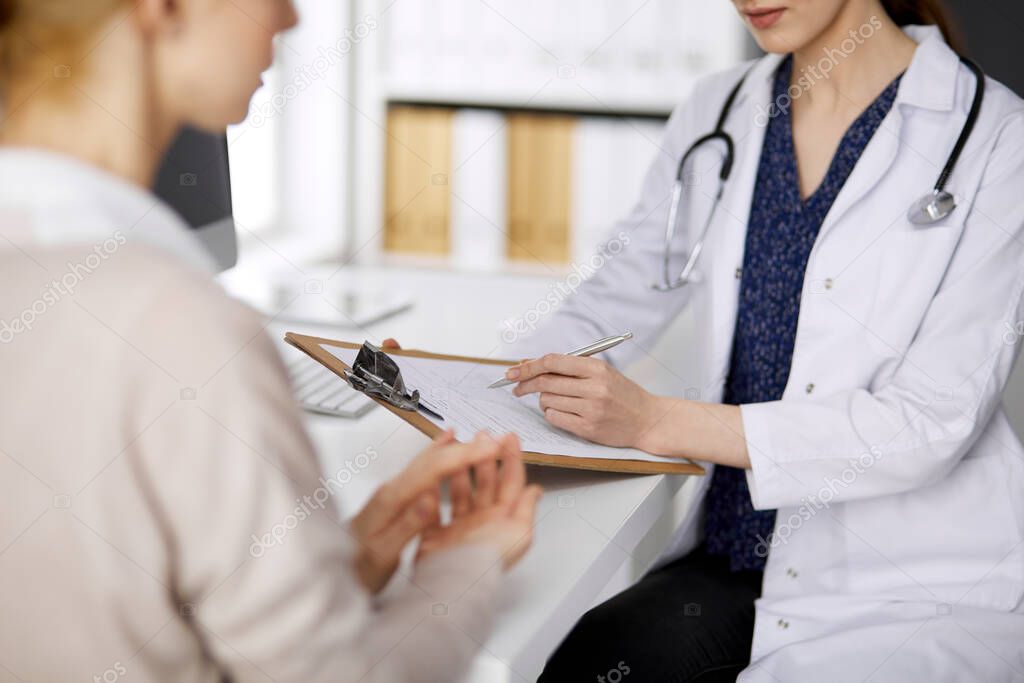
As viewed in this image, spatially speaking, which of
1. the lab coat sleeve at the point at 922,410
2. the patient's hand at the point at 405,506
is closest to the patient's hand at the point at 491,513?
the patient's hand at the point at 405,506

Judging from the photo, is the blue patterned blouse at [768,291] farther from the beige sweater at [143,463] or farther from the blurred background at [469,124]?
the blurred background at [469,124]

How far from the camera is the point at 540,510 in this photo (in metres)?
0.95

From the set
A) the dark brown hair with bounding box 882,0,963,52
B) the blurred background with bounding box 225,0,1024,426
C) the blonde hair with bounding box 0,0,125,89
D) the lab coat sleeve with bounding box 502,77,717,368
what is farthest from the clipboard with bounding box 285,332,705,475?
the blurred background with bounding box 225,0,1024,426

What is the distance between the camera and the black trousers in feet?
3.79

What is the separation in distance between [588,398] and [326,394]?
39 cm

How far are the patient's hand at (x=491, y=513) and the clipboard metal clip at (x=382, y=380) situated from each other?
0.23 metres

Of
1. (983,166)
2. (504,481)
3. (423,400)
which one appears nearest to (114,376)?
(504,481)

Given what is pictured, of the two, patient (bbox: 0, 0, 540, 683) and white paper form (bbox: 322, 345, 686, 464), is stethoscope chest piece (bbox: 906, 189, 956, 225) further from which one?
patient (bbox: 0, 0, 540, 683)

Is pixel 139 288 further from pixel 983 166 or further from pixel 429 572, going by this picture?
pixel 983 166

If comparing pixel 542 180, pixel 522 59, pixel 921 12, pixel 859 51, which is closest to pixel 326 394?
pixel 859 51

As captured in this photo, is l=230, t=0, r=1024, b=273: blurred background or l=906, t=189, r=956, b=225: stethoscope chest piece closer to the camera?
l=906, t=189, r=956, b=225: stethoscope chest piece

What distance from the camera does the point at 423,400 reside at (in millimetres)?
997

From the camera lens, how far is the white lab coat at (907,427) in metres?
1.10

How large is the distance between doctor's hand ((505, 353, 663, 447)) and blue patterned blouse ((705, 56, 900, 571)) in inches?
10.7
